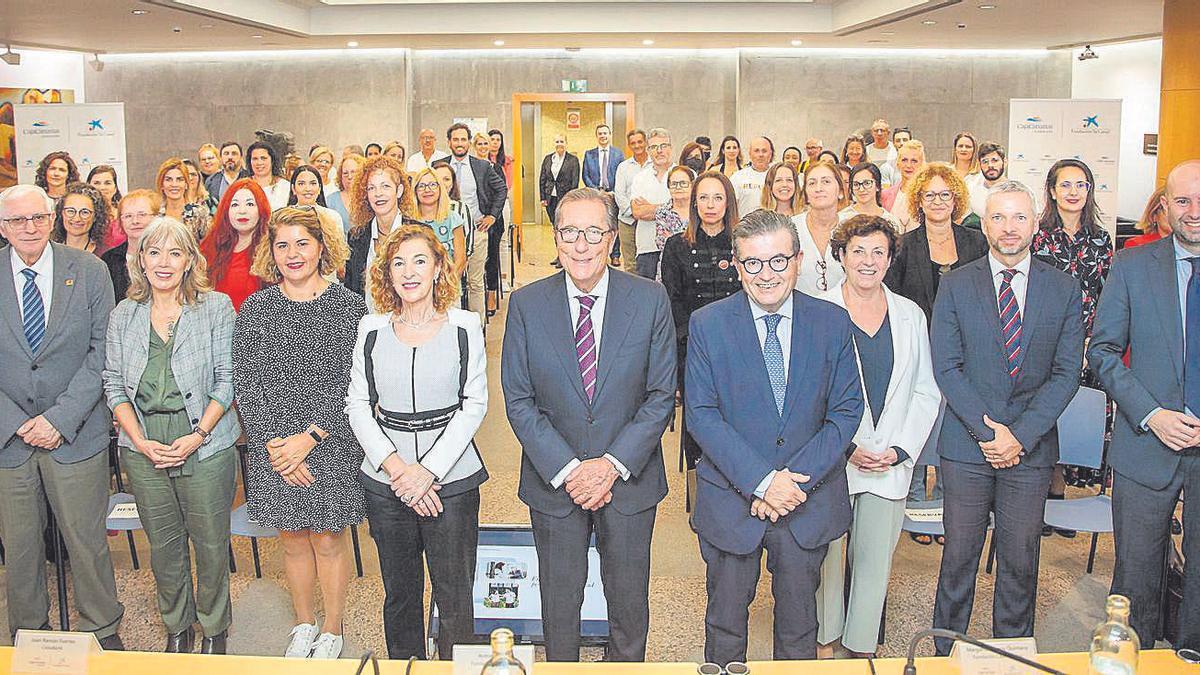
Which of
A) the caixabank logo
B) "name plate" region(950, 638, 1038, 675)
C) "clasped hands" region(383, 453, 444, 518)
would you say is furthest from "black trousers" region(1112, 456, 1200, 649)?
the caixabank logo

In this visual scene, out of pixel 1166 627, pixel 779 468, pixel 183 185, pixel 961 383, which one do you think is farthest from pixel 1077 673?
pixel 183 185

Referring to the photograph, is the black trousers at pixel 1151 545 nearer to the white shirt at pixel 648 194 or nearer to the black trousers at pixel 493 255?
the white shirt at pixel 648 194

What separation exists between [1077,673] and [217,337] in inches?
119

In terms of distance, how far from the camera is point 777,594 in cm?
353

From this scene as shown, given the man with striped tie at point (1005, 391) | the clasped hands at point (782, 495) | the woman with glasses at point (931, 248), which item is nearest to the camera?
the clasped hands at point (782, 495)

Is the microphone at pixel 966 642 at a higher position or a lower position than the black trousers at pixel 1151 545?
higher

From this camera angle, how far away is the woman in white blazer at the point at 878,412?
3.89m

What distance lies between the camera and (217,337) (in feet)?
13.2

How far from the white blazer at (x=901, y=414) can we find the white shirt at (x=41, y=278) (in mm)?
2881

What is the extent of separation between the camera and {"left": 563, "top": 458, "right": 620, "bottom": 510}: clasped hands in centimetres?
347

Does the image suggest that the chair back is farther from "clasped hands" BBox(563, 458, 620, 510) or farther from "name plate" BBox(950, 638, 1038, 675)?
"name plate" BBox(950, 638, 1038, 675)

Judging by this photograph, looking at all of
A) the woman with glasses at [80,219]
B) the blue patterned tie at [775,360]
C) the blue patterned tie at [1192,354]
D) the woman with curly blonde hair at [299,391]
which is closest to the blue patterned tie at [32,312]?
the woman with curly blonde hair at [299,391]

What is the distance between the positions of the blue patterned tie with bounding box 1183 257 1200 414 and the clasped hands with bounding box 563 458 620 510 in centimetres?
196

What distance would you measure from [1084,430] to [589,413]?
2531mm
